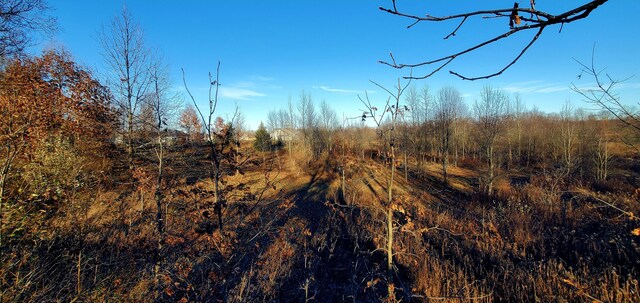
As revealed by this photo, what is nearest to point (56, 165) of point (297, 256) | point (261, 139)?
point (297, 256)

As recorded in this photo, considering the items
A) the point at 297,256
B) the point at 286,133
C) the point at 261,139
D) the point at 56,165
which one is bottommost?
the point at 297,256

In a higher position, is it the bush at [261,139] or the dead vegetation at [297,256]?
the bush at [261,139]

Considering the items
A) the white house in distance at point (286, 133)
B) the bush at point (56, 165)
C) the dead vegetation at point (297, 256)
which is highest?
the white house in distance at point (286, 133)

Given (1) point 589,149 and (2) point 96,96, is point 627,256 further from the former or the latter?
(1) point 589,149

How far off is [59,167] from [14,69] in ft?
16.6

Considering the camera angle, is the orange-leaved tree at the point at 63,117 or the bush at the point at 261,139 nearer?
the orange-leaved tree at the point at 63,117

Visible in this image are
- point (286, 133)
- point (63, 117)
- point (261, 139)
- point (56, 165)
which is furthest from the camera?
point (286, 133)

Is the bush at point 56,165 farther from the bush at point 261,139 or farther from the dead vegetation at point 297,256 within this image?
the bush at point 261,139

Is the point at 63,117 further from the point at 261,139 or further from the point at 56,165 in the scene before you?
the point at 261,139

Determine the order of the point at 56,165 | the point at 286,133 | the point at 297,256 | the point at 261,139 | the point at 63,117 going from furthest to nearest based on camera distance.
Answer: the point at 286,133, the point at 261,139, the point at 63,117, the point at 56,165, the point at 297,256

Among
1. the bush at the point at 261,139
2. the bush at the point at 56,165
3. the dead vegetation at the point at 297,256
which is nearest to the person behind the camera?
the dead vegetation at the point at 297,256

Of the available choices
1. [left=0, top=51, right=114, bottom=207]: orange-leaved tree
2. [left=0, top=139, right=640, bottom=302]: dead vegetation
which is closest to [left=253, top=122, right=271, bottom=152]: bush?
[left=0, top=51, right=114, bottom=207]: orange-leaved tree

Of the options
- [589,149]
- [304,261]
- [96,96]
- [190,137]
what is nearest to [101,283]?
[190,137]

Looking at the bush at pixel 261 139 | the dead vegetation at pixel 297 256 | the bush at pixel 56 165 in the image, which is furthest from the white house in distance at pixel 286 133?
the dead vegetation at pixel 297 256
